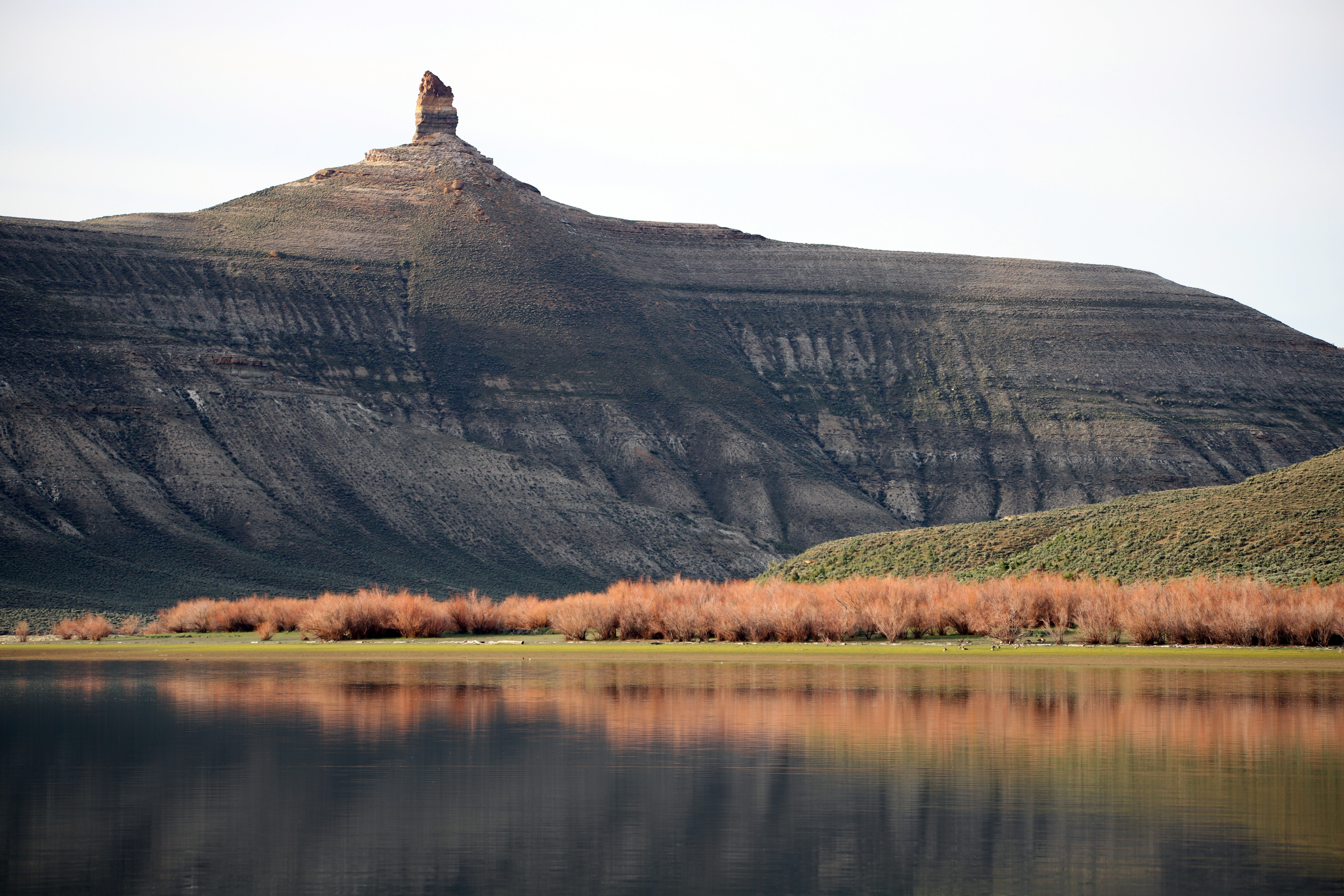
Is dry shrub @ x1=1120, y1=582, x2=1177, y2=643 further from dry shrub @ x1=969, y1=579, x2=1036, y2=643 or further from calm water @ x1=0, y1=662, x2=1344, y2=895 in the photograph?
calm water @ x1=0, y1=662, x2=1344, y2=895

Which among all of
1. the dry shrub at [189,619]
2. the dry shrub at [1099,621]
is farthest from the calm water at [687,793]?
the dry shrub at [189,619]

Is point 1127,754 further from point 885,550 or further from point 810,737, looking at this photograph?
point 885,550

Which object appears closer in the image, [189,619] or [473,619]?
[473,619]

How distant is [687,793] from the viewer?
16.5 m

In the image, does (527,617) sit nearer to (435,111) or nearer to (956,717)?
(956,717)

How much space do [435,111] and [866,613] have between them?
10383 cm

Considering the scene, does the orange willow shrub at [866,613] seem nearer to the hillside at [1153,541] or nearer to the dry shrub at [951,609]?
the dry shrub at [951,609]

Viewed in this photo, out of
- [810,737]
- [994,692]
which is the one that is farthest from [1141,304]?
[810,737]

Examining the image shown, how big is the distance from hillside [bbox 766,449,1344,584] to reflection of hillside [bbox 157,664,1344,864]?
15635mm

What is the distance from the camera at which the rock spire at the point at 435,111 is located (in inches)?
5463

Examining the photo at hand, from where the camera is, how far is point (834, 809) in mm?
15344

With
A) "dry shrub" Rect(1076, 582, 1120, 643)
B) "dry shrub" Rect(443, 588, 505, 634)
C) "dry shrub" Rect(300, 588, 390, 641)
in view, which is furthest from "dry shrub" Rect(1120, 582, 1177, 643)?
"dry shrub" Rect(300, 588, 390, 641)

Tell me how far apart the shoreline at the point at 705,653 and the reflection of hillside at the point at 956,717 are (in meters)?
2.36

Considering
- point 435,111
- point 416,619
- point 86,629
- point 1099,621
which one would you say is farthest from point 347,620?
point 435,111
